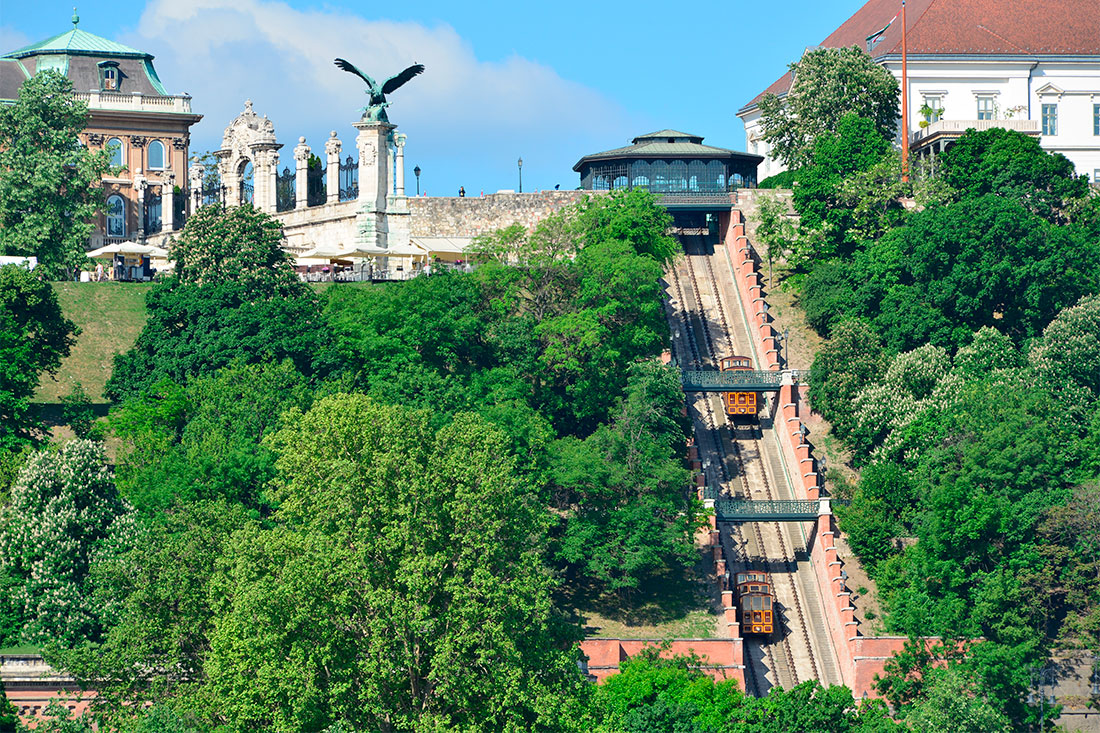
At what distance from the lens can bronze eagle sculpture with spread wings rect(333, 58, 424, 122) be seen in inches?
3531

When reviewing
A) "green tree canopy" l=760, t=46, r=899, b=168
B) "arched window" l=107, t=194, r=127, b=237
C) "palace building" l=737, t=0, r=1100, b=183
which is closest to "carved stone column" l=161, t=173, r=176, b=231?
"arched window" l=107, t=194, r=127, b=237

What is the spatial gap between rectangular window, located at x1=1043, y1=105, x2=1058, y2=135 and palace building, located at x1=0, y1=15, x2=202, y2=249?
44.8 meters

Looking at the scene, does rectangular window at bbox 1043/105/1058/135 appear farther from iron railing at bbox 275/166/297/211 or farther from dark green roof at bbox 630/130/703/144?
iron railing at bbox 275/166/297/211

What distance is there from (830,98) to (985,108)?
463 inches

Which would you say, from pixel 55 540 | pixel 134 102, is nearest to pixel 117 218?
pixel 134 102

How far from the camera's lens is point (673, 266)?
305ft

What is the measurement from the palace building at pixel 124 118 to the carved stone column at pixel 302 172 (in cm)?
1317

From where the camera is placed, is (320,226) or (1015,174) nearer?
(1015,174)

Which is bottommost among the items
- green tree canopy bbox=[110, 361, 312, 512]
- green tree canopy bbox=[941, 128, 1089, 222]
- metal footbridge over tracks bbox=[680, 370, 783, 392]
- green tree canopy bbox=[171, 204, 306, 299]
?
green tree canopy bbox=[110, 361, 312, 512]

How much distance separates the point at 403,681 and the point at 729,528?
28.0 meters

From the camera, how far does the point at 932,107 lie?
333ft

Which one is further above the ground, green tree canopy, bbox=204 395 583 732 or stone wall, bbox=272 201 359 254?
stone wall, bbox=272 201 359 254

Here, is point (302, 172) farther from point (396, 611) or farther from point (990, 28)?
point (396, 611)

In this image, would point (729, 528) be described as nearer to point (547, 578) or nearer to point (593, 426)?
point (593, 426)
